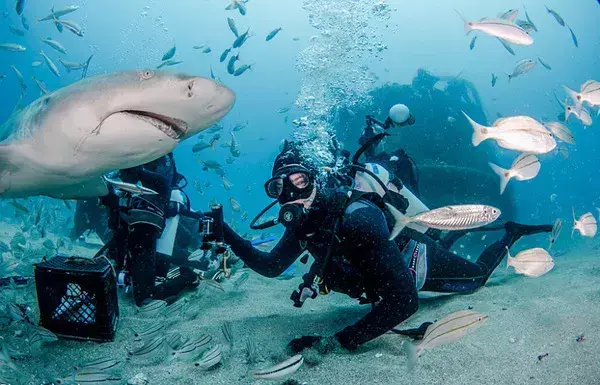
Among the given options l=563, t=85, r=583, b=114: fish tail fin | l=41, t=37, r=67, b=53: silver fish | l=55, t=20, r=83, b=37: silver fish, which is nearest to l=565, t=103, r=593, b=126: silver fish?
l=563, t=85, r=583, b=114: fish tail fin

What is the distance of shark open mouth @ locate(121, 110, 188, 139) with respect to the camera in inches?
78.4

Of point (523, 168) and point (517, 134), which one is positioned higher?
point (517, 134)

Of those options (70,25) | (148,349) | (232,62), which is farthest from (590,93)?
(70,25)

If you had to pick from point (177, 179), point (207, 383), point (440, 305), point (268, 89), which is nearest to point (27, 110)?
point (207, 383)

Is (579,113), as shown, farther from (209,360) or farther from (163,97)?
(209,360)

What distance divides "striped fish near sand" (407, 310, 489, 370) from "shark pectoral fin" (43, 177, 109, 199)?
3.45 meters

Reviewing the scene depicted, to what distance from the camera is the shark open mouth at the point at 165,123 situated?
6.53 ft

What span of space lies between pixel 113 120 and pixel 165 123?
0.98 ft

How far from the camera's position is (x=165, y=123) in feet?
6.81

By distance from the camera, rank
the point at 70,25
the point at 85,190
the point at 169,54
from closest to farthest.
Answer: the point at 85,190 < the point at 70,25 < the point at 169,54

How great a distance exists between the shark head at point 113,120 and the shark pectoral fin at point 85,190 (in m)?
0.93

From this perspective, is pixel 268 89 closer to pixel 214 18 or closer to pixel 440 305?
pixel 214 18

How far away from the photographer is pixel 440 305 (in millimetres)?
4297

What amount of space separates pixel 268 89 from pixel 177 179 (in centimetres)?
11188
